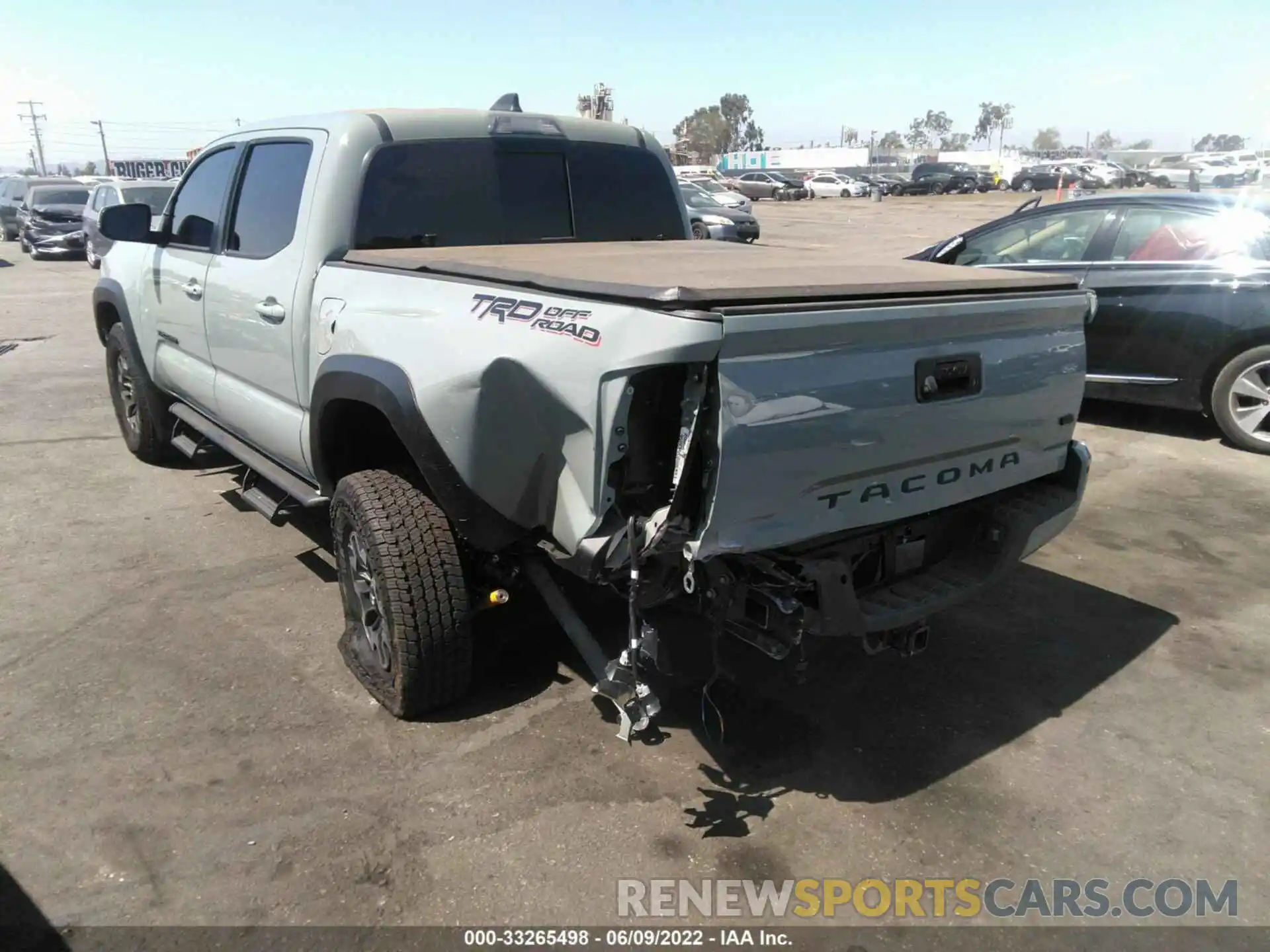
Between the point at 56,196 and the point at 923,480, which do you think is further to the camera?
the point at 56,196

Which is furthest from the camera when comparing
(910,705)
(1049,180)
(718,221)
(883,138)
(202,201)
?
(883,138)

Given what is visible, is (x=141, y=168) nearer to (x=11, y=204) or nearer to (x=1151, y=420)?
A: (x=11, y=204)

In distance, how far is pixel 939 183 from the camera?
5284 cm

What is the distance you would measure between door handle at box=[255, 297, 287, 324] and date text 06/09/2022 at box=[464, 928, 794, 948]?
2453 mm

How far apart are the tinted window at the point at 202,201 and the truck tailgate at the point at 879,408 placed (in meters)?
3.38

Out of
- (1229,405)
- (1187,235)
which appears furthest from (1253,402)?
(1187,235)

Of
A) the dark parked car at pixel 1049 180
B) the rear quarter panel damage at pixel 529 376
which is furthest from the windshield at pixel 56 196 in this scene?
the dark parked car at pixel 1049 180

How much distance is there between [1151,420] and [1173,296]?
1.31 meters

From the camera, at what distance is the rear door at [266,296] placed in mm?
3768

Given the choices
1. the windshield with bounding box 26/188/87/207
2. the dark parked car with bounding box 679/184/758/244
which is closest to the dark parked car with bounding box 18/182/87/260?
the windshield with bounding box 26/188/87/207

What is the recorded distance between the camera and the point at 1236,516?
17.8ft

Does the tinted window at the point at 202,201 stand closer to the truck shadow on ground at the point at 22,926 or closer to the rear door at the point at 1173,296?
the truck shadow on ground at the point at 22,926

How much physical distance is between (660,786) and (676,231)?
2.89 meters

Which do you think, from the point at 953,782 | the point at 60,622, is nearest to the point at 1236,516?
the point at 953,782
